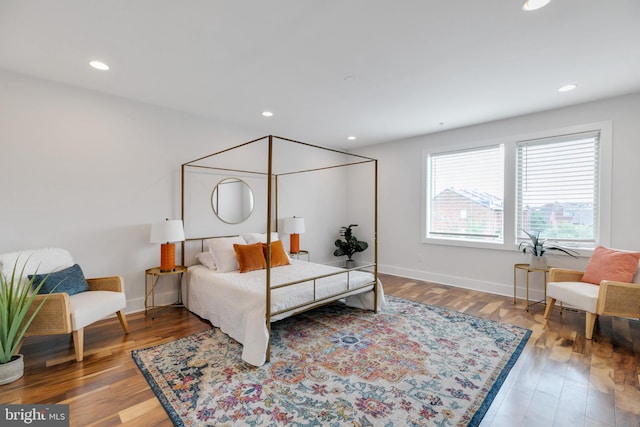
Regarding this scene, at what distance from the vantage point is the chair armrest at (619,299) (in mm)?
2748

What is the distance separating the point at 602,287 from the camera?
283cm

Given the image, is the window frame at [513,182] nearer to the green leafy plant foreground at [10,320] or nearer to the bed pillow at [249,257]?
the bed pillow at [249,257]

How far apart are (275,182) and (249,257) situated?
5.88 ft

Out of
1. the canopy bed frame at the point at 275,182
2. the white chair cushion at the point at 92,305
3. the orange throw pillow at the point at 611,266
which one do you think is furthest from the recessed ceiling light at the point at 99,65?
the orange throw pillow at the point at 611,266

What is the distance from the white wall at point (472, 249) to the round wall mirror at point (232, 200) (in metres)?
2.74

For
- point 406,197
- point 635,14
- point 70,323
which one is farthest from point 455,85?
point 70,323

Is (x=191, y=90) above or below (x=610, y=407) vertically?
above

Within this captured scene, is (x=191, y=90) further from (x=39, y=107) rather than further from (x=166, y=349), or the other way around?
(x=166, y=349)

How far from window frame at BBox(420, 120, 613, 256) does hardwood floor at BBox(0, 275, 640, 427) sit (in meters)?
1.19

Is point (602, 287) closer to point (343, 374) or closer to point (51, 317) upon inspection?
point (343, 374)

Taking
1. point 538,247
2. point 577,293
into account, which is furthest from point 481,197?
point 577,293

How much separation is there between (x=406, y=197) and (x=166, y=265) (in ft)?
13.7

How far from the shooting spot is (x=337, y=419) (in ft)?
5.86

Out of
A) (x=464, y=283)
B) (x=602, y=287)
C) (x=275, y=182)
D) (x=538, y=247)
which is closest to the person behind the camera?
(x=602, y=287)
